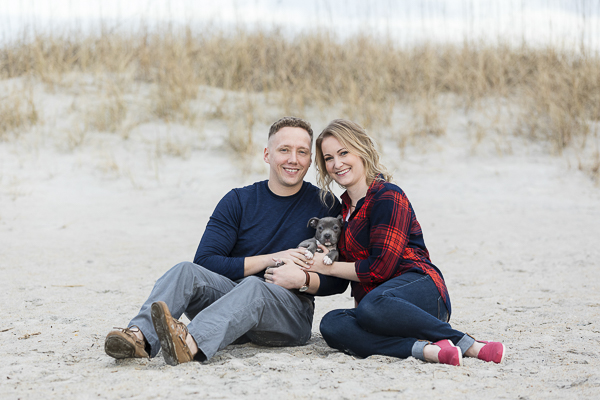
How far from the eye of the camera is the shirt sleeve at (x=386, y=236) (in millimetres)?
3168

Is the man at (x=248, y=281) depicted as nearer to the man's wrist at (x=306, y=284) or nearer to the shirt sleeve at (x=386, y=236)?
the man's wrist at (x=306, y=284)

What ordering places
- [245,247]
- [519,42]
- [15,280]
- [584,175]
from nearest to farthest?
[245,247] < [15,280] < [584,175] < [519,42]

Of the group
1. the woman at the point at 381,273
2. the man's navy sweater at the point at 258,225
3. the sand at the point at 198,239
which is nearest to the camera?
the sand at the point at 198,239

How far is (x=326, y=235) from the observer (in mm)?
3482

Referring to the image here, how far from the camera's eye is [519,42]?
37.8 feet

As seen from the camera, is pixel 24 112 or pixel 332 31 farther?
pixel 332 31

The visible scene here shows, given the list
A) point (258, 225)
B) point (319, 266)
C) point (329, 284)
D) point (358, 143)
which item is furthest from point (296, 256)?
point (358, 143)

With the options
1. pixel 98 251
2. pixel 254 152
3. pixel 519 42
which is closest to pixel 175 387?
pixel 98 251

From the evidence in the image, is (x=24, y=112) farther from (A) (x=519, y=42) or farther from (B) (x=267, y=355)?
(A) (x=519, y=42)

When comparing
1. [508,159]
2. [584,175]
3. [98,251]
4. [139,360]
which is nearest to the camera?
[139,360]

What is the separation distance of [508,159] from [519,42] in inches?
139

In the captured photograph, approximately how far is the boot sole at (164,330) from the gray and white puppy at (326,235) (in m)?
1.05

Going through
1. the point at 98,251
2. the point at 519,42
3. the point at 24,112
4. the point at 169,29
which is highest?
the point at 169,29

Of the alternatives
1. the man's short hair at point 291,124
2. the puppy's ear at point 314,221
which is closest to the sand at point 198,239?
the puppy's ear at point 314,221
